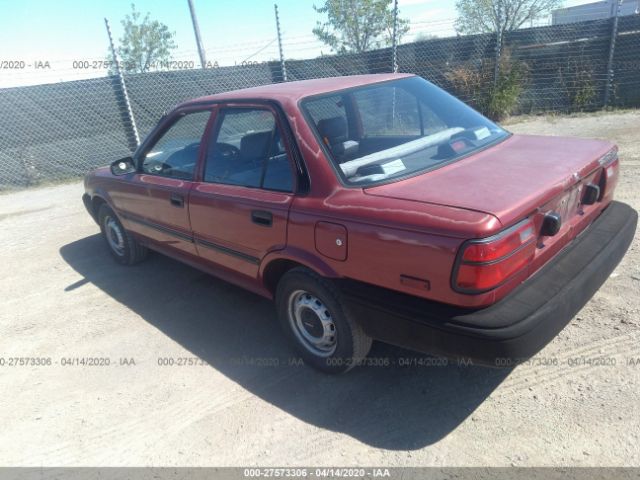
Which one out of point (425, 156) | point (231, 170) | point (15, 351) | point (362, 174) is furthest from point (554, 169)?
point (15, 351)

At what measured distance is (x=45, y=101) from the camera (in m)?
9.23

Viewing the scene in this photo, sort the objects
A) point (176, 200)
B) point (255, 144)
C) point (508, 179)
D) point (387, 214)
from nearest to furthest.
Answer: point (387, 214) < point (508, 179) < point (255, 144) < point (176, 200)

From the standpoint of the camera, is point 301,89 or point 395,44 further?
point 395,44

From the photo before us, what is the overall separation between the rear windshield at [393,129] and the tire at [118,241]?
2.69 m

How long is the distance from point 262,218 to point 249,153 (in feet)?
1.88

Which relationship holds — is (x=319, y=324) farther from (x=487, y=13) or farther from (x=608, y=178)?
(x=487, y=13)

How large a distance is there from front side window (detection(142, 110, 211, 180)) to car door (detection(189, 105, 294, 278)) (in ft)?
0.71

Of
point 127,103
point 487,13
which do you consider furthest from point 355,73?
point 487,13

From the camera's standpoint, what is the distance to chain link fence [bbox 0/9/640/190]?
9344mm

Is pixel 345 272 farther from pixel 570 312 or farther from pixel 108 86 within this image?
pixel 108 86

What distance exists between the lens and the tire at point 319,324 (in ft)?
8.80

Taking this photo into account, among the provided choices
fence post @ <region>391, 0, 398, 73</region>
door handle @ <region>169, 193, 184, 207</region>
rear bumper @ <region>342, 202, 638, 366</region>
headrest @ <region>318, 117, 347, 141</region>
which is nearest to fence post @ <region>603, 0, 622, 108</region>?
fence post @ <region>391, 0, 398, 73</region>

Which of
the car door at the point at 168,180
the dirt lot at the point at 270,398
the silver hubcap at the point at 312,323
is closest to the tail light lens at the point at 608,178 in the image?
the dirt lot at the point at 270,398

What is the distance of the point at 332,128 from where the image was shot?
2879 millimetres
